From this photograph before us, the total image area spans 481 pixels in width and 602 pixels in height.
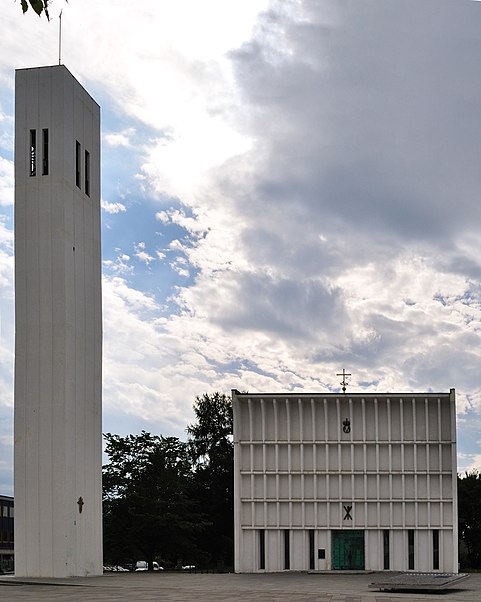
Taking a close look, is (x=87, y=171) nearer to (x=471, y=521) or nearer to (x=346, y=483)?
(x=346, y=483)

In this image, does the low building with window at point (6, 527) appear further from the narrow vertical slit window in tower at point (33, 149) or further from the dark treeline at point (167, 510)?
the narrow vertical slit window in tower at point (33, 149)

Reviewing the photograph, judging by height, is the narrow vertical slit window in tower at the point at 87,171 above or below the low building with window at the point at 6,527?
above

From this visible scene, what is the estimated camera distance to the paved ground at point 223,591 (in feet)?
61.6

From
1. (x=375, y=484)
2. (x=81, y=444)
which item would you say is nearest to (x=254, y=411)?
(x=375, y=484)

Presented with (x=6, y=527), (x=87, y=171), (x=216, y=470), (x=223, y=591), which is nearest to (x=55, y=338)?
(x=87, y=171)

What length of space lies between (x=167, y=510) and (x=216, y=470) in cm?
1072

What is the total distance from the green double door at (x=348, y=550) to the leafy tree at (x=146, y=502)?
9.10m

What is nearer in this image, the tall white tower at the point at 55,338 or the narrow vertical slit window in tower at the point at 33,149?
the tall white tower at the point at 55,338

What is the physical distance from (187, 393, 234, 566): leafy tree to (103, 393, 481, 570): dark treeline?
6 centimetres

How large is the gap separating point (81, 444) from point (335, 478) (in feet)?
34.0

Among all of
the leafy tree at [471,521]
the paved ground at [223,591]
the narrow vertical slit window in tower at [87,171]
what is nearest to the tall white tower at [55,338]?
the narrow vertical slit window in tower at [87,171]

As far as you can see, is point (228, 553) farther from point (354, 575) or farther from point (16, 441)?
point (16, 441)

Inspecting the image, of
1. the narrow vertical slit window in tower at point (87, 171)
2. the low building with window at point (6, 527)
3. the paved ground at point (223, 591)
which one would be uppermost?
the narrow vertical slit window in tower at point (87, 171)

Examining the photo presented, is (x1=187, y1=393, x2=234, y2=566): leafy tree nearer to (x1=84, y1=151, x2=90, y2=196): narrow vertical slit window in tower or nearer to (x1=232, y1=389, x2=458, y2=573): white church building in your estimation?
(x1=232, y1=389, x2=458, y2=573): white church building
